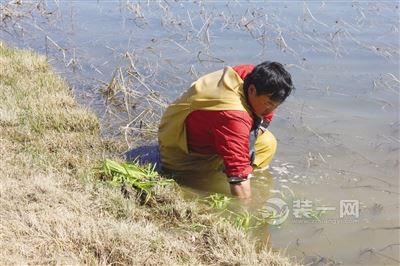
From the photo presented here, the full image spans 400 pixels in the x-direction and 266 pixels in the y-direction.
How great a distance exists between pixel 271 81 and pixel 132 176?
1079 millimetres

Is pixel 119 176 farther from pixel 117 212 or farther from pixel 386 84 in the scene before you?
pixel 386 84

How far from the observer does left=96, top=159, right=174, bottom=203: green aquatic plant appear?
365 cm

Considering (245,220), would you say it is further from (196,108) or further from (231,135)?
(196,108)

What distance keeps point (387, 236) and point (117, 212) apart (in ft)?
5.51

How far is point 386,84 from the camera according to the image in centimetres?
612

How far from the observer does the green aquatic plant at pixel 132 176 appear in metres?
3.65

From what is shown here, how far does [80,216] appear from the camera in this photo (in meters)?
3.09

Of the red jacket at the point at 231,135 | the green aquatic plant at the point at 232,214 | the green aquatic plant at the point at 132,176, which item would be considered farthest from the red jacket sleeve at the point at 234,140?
the green aquatic plant at the point at 132,176

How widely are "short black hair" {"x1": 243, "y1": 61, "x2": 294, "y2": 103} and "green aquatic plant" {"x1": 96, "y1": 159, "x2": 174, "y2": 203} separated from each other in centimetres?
89
